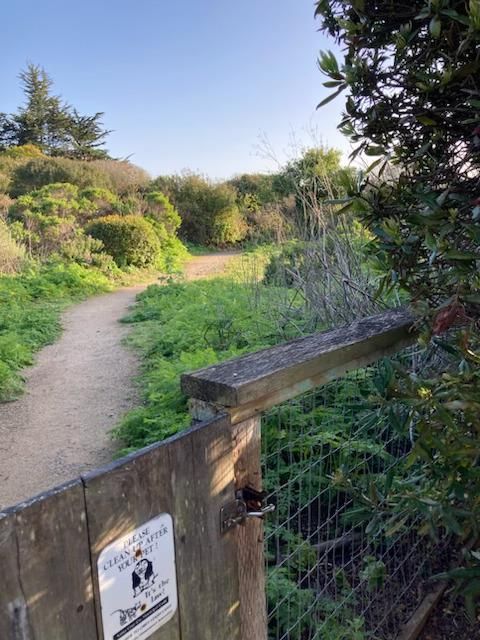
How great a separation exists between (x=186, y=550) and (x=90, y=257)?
12224mm

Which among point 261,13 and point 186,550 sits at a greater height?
point 261,13

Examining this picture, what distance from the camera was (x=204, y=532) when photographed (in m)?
1.11

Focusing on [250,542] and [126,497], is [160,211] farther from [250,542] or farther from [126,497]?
[126,497]

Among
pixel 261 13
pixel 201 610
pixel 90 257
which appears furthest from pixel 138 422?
pixel 90 257

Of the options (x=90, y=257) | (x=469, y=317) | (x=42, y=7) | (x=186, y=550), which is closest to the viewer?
(x=186, y=550)

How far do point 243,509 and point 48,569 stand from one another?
0.51m

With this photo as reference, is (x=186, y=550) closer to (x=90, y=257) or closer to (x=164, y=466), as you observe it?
(x=164, y=466)

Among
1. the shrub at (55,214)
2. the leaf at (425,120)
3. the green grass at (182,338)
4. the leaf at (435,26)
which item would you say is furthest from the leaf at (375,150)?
the shrub at (55,214)

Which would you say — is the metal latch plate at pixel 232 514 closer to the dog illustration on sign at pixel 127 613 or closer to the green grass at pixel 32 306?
the dog illustration on sign at pixel 127 613

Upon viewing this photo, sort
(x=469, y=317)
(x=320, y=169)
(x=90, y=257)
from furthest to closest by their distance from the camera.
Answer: (x=90, y=257) < (x=320, y=169) < (x=469, y=317)

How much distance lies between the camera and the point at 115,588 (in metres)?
0.92

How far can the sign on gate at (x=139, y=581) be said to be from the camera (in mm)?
915

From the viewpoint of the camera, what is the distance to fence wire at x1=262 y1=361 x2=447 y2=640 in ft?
5.56

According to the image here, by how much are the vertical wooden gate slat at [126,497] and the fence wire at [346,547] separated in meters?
0.65
